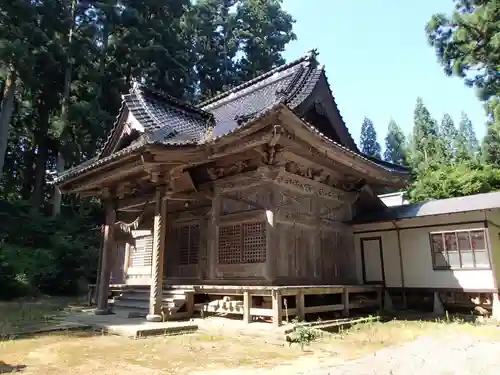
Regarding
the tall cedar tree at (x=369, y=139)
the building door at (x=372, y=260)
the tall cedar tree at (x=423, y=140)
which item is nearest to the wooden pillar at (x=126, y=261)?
the building door at (x=372, y=260)

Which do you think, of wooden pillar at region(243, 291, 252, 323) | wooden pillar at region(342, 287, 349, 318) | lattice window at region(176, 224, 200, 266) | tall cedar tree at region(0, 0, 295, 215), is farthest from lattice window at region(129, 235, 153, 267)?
tall cedar tree at region(0, 0, 295, 215)

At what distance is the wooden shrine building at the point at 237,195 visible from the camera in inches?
339

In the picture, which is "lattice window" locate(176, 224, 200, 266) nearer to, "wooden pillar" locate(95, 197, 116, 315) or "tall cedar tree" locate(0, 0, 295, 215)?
"wooden pillar" locate(95, 197, 116, 315)

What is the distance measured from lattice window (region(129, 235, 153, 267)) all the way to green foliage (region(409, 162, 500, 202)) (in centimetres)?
1668

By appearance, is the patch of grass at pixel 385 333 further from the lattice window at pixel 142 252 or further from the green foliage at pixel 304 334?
the lattice window at pixel 142 252

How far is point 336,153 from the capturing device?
31.3ft

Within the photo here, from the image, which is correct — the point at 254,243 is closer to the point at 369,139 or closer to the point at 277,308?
the point at 277,308

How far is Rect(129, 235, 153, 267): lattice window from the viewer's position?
492 inches

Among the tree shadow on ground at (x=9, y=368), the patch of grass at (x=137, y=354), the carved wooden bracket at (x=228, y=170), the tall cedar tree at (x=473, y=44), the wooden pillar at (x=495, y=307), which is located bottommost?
the patch of grass at (x=137, y=354)

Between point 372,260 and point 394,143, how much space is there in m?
46.0

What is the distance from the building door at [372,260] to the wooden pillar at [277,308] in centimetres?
557

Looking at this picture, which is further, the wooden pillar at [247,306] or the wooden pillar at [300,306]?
the wooden pillar at [300,306]

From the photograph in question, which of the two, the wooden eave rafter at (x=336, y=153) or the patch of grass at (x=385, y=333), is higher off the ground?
the wooden eave rafter at (x=336, y=153)

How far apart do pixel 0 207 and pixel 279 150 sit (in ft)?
57.0
